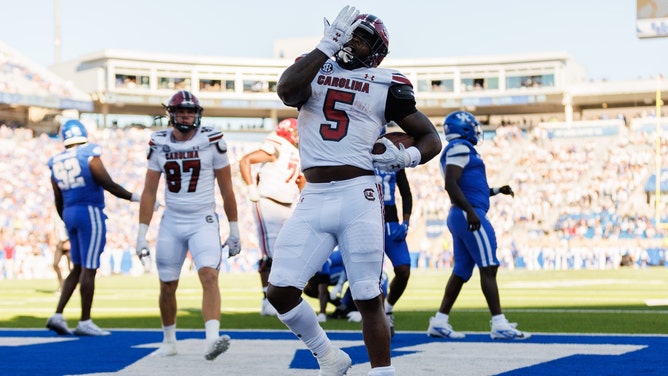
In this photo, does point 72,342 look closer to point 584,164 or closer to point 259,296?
point 259,296

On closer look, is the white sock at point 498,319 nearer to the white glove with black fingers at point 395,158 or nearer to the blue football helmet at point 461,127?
the blue football helmet at point 461,127

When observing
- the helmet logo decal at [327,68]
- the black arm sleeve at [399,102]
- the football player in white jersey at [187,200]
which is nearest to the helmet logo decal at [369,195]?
the black arm sleeve at [399,102]

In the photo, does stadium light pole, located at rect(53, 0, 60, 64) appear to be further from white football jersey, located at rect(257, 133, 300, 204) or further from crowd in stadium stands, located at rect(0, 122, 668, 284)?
white football jersey, located at rect(257, 133, 300, 204)

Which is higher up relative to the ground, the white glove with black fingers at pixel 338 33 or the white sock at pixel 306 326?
the white glove with black fingers at pixel 338 33

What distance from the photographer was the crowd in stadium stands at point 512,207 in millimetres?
31562

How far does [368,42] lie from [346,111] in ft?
1.18

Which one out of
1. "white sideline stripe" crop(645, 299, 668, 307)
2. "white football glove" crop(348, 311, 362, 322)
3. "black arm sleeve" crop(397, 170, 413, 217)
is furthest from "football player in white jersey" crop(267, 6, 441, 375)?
"white sideline stripe" crop(645, 299, 668, 307)

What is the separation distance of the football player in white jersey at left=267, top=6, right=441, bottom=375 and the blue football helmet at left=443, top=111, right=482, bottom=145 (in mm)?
3569

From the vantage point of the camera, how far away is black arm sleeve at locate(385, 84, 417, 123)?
4750 millimetres

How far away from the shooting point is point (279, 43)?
75.6 meters

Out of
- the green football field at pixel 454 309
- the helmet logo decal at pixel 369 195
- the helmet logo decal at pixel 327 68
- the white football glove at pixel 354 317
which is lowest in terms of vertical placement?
the green football field at pixel 454 309

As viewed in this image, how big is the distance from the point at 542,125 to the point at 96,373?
4740 centimetres

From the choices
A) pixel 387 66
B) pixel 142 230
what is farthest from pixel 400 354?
pixel 387 66

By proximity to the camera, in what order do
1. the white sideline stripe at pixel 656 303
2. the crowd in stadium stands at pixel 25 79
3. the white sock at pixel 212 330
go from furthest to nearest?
1. the crowd in stadium stands at pixel 25 79
2. the white sideline stripe at pixel 656 303
3. the white sock at pixel 212 330
